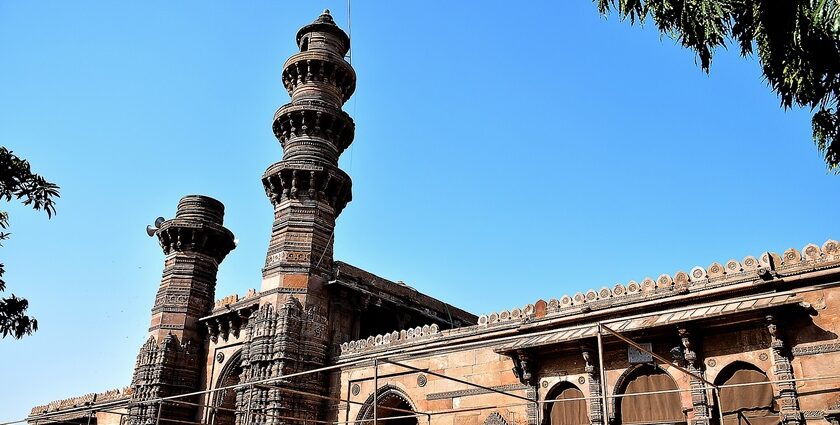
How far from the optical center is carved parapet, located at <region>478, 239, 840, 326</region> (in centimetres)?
1255

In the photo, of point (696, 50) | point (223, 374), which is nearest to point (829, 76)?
point (696, 50)

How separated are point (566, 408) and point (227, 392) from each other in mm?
10946

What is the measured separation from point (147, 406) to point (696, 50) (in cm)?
1827

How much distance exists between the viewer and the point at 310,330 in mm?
18359

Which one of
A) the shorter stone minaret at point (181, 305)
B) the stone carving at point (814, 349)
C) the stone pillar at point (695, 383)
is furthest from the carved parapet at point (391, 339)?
the stone carving at point (814, 349)

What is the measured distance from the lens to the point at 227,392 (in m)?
21.6

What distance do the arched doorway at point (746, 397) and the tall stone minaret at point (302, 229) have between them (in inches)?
345

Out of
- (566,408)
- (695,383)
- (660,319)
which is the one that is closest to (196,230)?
(566,408)

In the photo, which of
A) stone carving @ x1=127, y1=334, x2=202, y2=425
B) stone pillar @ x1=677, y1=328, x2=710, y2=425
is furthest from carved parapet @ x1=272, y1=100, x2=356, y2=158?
stone pillar @ x1=677, y1=328, x2=710, y2=425

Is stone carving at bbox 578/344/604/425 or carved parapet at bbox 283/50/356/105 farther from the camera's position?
carved parapet at bbox 283/50/356/105

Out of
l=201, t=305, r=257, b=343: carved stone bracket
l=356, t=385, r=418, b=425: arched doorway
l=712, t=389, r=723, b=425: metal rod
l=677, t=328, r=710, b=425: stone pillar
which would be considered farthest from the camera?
l=201, t=305, r=257, b=343: carved stone bracket

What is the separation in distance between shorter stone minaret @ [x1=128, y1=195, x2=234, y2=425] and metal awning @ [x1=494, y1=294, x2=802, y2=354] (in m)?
11.0

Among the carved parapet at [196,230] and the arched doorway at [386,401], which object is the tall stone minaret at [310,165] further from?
→ the carved parapet at [196,230]

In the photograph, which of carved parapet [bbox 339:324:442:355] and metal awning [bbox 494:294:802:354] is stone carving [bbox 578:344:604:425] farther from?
carved parapet [bbox 339:324:442:355]
